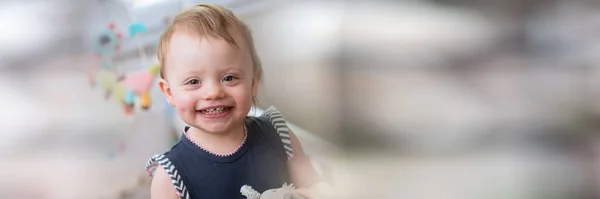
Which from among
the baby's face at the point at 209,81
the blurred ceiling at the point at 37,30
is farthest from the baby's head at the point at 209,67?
the blurred ceiling at the point at 37,30

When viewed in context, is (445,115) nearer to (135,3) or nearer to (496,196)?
(496,196)

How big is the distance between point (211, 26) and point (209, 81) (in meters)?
0.07

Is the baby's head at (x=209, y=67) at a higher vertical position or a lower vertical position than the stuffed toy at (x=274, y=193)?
higher

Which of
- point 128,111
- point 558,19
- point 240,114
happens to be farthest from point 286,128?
point 558,19

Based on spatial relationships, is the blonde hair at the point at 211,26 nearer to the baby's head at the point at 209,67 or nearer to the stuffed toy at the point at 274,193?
the baby's head at the point at 209,67

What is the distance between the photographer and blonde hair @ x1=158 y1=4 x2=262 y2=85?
0.66m

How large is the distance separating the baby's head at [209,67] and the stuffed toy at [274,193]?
3.2 inches

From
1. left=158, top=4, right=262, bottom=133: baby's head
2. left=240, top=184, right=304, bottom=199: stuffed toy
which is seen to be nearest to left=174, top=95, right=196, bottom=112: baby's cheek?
left=158, top=4, right=262, bottom=133: baby's head

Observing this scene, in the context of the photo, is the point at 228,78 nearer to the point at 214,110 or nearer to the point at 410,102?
the point at 214,110

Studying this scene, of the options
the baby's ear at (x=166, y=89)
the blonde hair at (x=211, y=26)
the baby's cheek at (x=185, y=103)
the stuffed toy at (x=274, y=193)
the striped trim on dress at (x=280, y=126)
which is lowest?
the stuffed toy at (x=274, y=193)

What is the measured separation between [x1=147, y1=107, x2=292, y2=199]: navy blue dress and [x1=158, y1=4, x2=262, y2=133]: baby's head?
32 mm

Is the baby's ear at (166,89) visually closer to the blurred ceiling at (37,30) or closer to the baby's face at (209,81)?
the baby's face at (209,81)

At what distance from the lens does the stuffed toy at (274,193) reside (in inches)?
26.5

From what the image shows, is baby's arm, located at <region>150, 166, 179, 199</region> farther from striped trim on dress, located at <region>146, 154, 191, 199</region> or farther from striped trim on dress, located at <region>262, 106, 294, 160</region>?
striped trim on dress, located at <region>262, 106, 294, 160</region>
